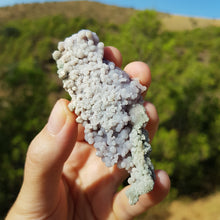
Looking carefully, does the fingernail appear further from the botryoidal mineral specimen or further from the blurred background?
the blurred background

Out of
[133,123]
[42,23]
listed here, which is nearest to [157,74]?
[133,123]

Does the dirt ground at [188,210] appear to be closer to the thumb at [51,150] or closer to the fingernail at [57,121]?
the thumb at [51,150]

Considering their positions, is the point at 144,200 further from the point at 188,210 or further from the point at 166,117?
the point at 188,210

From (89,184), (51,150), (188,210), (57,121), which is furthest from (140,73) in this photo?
(188,210)

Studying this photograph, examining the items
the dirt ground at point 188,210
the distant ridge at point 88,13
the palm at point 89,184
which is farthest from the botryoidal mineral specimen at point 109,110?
the distant ridge at point 88,13

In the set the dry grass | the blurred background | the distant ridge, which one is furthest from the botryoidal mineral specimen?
the dry grass
